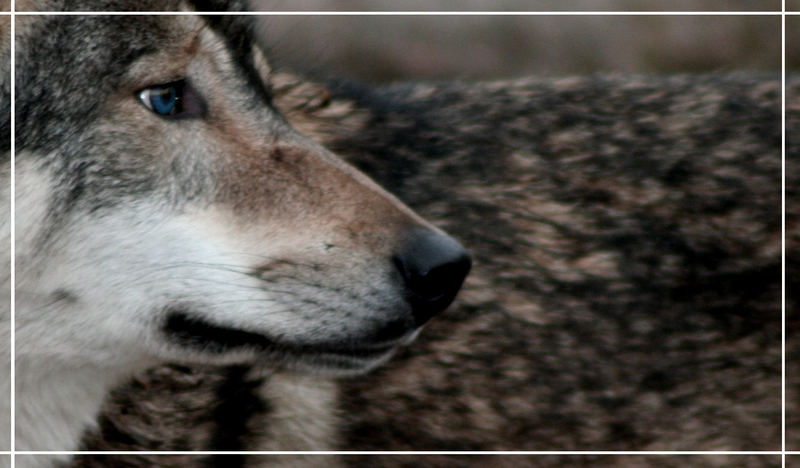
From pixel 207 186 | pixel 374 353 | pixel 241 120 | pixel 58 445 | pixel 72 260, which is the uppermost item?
pixel 241 120

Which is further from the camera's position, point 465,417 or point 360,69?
point 360,69

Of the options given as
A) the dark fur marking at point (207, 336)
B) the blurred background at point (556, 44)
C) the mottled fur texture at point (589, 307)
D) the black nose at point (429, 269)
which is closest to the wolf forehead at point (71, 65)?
the dark fur marking at point (207, 336)

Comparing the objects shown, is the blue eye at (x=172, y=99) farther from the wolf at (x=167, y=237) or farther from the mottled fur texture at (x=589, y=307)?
the mottled fur texture at (x=589, y=307)

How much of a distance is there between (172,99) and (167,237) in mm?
313

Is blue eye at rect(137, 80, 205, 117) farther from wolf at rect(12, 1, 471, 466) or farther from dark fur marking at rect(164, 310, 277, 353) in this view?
dark fur marking at rect(164, 310, 277, 353)

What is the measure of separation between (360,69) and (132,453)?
16.7ft

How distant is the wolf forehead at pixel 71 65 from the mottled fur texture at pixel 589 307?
0.93 metres

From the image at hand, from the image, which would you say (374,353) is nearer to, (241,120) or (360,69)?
(241,120)

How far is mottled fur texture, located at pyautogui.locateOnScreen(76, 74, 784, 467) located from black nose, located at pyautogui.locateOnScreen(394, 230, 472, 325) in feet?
2.41

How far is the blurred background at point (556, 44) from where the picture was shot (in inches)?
297

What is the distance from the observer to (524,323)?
313 centimetres

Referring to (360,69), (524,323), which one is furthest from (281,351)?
(360,69)

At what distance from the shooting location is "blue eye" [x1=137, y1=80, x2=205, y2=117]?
2.39 metres

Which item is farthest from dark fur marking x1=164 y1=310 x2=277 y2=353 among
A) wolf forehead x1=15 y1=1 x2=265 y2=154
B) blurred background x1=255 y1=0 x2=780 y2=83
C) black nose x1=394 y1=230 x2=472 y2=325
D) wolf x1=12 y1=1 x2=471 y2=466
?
blurred background x1=255 y1=0 x2=780 y2=83
